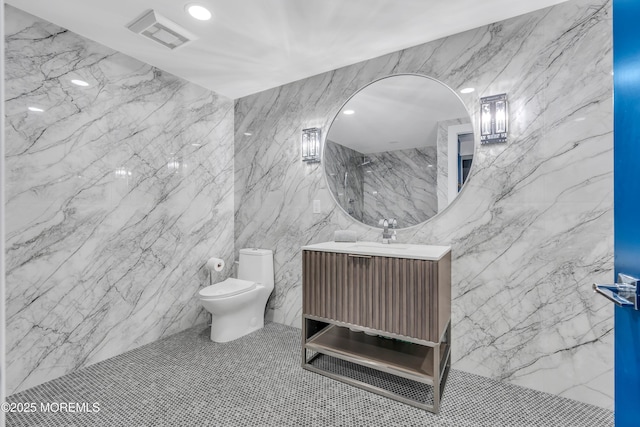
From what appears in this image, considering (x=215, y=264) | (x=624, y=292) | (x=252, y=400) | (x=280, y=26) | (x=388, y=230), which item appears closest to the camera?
(x=624, y=292)

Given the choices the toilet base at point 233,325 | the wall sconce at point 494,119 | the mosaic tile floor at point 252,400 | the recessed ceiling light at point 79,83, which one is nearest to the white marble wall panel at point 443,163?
the wall sconce at point 494,119

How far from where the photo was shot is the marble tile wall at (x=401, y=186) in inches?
89.0

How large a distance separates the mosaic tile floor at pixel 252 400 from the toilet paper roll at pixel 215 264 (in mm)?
844

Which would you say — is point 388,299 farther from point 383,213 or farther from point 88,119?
point 88,119

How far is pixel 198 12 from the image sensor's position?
6.34 ft

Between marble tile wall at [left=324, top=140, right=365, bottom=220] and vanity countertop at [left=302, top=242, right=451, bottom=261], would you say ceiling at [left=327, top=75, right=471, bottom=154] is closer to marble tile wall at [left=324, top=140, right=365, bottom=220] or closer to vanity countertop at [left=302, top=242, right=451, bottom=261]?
marble tile wall at [left=324, top=140, right=365, bottom=220]

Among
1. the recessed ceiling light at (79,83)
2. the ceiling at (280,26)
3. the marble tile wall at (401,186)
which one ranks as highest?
the ceiling at (280,26)

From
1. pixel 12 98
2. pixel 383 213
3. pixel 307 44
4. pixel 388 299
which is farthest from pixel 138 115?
pixel 388 299

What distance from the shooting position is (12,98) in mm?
1881

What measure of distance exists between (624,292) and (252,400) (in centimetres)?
182

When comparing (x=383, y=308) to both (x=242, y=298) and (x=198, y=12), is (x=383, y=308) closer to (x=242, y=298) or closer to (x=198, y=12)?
(x=242, y=298)

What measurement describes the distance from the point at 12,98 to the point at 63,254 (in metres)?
1.03

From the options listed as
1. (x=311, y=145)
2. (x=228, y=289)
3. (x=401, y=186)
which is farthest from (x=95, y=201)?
(x=401, y=186)

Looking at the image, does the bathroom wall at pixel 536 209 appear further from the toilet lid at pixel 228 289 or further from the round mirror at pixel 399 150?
the toilet lid at pixel 228 289
